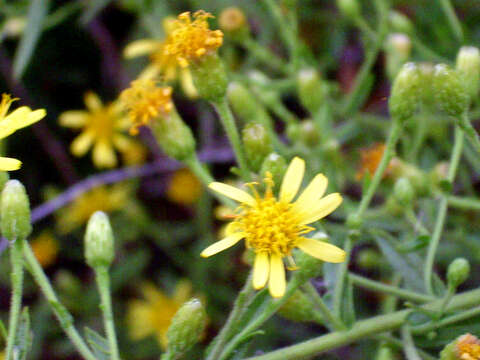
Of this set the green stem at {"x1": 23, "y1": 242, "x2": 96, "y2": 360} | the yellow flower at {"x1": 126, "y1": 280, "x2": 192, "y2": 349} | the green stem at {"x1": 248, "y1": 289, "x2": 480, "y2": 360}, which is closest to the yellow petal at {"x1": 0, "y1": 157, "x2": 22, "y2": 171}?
the green stem at {"x1": 23, "y1": 242, "x2": 96, "y2": 360}

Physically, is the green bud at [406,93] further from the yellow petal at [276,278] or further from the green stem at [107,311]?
the green stem at [107,311]

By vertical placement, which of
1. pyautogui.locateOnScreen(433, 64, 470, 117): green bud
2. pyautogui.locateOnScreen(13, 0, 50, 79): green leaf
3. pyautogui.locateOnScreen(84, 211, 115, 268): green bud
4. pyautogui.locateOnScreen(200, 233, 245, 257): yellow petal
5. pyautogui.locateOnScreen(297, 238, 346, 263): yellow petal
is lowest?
pyautogui.locateOnScreen(297, 238, 346, 263): yellow petal

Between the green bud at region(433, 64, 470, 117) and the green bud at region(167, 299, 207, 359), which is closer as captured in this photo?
the green bud at region(167, 299, 207, 359)

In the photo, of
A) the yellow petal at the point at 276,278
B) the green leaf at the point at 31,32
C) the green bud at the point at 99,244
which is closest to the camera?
the yellow petal at the point at 276,278

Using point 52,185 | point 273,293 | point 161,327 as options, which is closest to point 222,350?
point 273,293

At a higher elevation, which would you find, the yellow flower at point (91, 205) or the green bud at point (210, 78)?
the green bud at point (210, 78)

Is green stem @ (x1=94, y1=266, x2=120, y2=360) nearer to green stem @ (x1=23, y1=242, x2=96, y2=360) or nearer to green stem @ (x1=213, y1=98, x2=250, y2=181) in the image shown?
green stem @ (x1=23, y1=242, x2=96, y2=360)

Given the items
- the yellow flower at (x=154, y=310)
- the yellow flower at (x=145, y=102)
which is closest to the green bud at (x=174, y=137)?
the yellow flower at (x=145, y=102)
